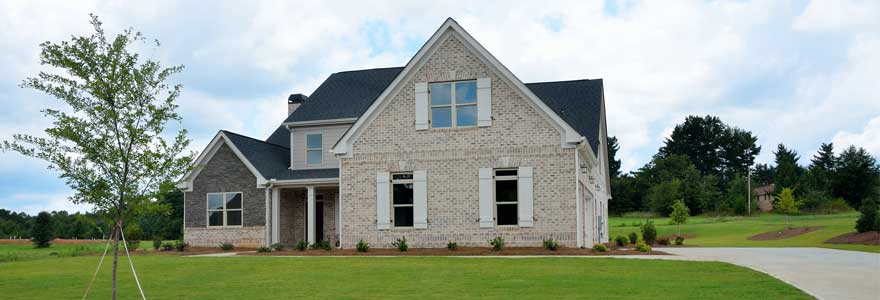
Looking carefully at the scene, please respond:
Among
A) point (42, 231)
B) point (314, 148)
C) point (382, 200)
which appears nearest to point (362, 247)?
point (382, 200)

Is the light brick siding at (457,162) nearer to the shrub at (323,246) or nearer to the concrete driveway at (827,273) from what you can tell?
the shrub at (323,246)

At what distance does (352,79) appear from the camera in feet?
104

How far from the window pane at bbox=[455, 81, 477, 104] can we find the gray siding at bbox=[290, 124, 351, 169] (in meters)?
6.76

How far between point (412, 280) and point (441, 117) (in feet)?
33.3

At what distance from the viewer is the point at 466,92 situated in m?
23.0

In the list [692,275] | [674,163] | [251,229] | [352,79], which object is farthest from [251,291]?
[674,163]

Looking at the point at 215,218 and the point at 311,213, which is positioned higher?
the point at 311,213

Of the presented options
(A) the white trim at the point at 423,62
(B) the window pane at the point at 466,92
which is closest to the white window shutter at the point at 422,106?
(A) the white trim at the point at 423,62

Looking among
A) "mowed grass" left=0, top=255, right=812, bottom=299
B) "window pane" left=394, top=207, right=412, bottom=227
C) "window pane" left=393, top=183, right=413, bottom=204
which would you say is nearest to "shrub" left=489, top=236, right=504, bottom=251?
"window pane" left=394, top=207, right=412, bottom=227

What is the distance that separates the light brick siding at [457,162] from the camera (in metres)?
21.9

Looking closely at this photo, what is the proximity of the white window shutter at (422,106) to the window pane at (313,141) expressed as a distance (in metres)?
6.95

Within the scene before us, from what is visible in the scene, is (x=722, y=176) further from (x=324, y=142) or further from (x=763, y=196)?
(x=324, y=142)

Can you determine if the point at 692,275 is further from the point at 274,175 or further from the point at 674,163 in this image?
the point at 674,163

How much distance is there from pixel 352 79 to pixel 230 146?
6.02 metres
